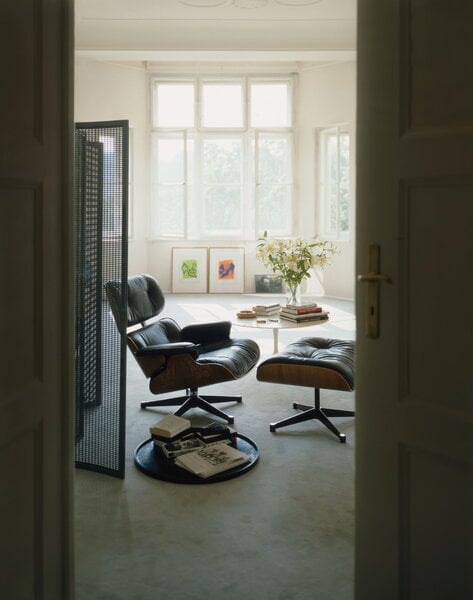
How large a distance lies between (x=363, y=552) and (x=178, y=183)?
31.2 ft

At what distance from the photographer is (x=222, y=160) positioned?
11.1 m

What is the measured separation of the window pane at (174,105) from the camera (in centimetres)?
1091

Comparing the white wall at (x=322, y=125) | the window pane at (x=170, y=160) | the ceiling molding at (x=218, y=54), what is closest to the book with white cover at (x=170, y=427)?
the ceiling molding at (x=218, y=54)

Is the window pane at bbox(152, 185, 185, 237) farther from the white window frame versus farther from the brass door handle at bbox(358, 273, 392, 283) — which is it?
the brass door handle at bbox(358, 273, 392, 283)

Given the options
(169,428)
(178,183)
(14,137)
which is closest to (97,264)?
(169,428)

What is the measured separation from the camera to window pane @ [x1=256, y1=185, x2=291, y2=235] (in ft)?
36.0

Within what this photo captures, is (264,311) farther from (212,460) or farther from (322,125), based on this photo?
(322,125)

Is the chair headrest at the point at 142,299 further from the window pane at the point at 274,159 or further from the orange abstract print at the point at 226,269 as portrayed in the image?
the window pane at the point at 274,159

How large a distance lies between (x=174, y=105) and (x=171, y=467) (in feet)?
27.2

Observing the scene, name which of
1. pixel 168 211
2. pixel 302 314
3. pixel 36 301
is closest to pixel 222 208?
pixel 168 211

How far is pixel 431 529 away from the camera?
6.03ft

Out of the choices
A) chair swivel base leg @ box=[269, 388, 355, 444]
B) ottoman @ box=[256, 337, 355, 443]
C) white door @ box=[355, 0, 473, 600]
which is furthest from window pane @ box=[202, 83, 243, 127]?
white door @ box=[355, 0, 473, 600]

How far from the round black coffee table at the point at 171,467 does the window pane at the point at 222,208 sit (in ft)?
24.4

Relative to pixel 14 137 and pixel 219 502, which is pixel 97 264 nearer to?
pixel 219 502
